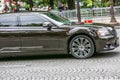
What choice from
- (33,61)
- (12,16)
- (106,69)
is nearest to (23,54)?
(33,61)

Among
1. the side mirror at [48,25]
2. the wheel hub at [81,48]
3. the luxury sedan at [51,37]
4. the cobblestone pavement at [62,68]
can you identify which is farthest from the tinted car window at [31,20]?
the wheel hub at [81,48]

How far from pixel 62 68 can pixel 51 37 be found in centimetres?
146

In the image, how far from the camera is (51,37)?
10547mm

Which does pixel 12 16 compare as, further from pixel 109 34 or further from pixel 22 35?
pixel 109 34

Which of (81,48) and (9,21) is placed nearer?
(81,48)

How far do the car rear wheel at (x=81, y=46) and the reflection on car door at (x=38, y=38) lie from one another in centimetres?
44

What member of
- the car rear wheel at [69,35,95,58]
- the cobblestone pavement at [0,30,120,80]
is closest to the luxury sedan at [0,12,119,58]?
the car rear wheel at [69,35,95,58]

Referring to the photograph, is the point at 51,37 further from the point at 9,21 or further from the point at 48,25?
the point at 9,21

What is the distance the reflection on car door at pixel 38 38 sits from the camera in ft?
34.6

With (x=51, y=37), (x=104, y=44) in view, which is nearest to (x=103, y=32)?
(x=104, y=44)

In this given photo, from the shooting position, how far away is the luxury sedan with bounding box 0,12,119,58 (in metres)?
10.5

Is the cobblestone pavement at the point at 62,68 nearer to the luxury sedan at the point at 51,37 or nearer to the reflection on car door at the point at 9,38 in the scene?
the luxury sedan at the point at 51,37

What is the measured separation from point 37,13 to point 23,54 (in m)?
1.22

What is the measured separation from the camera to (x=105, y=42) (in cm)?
1042
